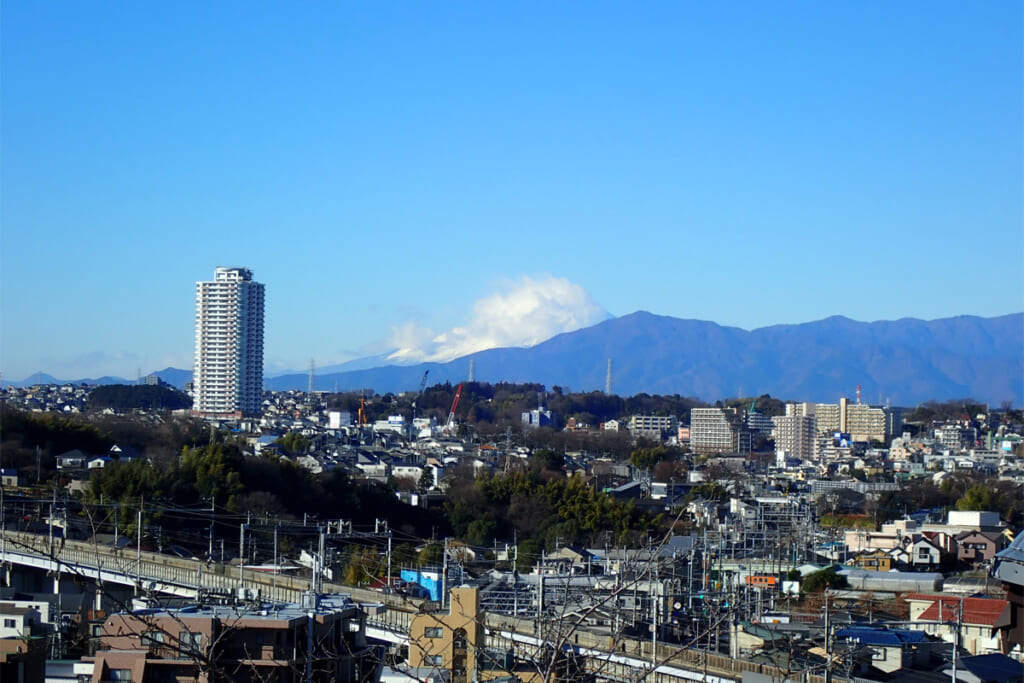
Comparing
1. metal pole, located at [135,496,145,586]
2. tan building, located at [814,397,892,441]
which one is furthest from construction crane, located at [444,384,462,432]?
metal pole, located at [135,496,145,586]

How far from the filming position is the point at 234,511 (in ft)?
64.2

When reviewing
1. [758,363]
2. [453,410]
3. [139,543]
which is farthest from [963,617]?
[758,363]

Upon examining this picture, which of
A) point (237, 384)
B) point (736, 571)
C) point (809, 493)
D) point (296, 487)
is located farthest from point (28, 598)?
point (237, 384)

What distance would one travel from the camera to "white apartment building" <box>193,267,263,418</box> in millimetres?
56438

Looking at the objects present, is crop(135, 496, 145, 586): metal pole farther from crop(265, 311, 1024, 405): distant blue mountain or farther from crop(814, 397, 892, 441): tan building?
crop(265, 311, 1024, 405): distant blue mountain

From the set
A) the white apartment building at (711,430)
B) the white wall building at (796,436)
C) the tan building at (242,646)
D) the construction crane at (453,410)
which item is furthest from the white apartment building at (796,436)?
the tan building at (242,646)

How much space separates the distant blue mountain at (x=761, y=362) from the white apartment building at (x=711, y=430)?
93.3 meters

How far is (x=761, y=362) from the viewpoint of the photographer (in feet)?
598

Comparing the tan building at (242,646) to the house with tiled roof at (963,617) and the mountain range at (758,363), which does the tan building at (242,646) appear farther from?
the mountain range at (758,363)

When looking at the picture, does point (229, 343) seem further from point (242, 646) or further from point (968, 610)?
point (242, 646)

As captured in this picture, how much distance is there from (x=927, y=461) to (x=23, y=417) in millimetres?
26737

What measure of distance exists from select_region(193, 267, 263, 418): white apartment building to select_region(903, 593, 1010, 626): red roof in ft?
149

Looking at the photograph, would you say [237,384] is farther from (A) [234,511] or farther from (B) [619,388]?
(B) [619,388]

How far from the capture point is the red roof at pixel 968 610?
10672mm
